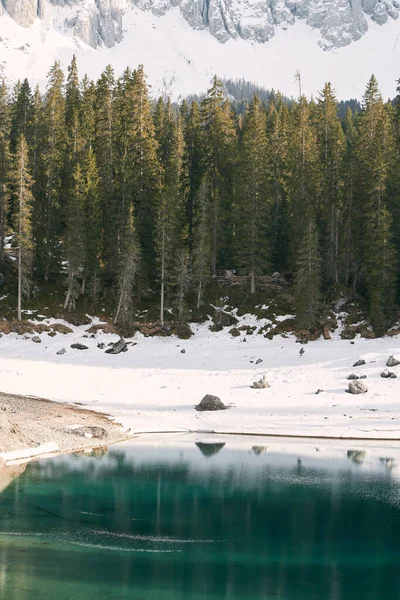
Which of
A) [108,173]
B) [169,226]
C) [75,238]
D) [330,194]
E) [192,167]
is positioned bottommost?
[75,238]

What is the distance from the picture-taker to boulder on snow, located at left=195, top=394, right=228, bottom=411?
4062cm

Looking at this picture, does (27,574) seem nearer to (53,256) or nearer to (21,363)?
(21,363)

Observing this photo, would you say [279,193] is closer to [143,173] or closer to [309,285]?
[143,173]

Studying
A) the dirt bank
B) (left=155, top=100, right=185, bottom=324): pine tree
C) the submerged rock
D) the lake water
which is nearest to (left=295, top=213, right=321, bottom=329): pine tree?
(left=155, top=100, right=185, bottom=324): pine tree

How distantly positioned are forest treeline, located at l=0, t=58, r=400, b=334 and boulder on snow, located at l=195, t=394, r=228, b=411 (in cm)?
1608

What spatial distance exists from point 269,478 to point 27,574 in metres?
13.7

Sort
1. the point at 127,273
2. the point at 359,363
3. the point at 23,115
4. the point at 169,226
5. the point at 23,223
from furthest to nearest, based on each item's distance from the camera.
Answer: the point at 23,115 < the point at 23,223 < the point at 169,226 < the point at 127,273 < the point at 359,363

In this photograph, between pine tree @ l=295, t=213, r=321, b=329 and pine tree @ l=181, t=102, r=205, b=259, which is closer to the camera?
pine tree @ l=295, t=213, r=321, b=329

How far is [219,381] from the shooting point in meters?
46.5

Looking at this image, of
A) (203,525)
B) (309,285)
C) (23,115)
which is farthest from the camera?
(23,115)

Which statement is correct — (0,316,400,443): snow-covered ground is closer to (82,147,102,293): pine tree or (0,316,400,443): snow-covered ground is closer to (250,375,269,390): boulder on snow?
(250,375,269,390): boulder on snow

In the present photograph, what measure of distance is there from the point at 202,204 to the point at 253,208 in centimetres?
454

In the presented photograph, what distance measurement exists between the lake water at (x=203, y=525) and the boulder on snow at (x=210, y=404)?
19.8 feet

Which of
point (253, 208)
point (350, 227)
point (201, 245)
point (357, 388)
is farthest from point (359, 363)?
point (253, 208)
